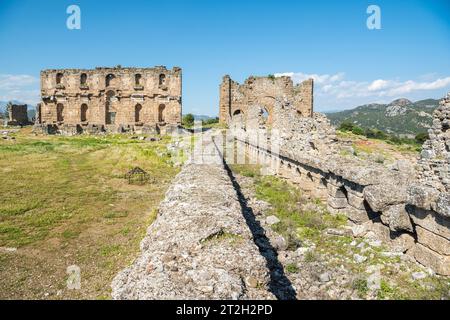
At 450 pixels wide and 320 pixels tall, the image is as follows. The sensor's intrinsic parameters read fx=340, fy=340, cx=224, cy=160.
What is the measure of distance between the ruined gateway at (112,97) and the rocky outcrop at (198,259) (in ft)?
100

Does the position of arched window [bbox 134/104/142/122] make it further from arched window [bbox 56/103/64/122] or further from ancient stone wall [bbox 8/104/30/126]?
ancient stone wall [bbox 8/104/30/126]

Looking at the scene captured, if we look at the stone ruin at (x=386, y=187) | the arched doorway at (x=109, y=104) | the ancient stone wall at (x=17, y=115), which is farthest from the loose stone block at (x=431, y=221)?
the ancient stone wall at (x=17, y=115)

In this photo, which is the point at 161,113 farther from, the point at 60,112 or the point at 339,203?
the point at 339,203

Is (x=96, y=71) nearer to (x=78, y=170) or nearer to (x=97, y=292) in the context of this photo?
(x=78, y=170)

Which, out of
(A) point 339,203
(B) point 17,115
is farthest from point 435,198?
(B) point 17,115

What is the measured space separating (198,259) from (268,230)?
133 inches

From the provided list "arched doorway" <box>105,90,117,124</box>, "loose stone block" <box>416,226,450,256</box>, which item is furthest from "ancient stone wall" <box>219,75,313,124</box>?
"loose stone block" <box>416,226,450,256</box>

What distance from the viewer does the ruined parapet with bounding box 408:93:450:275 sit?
4.98 meters

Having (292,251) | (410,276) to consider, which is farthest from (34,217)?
(410,276)

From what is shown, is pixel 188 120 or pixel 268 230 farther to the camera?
pixel 188 120

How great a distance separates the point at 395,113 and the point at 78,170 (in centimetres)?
6886

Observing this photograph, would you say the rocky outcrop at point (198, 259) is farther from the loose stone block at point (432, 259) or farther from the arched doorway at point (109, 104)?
the arched doorway at point (109, 104)

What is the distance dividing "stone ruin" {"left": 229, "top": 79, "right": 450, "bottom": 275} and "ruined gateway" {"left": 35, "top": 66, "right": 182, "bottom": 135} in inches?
1036

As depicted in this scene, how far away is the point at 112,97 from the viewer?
3706 centimetres
